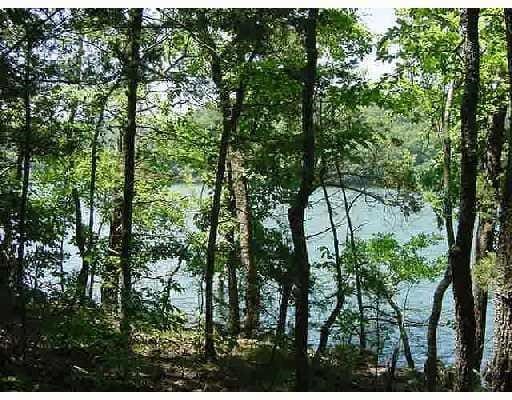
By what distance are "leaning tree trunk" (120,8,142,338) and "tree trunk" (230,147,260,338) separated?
3.49ft

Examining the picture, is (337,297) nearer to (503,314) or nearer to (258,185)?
(258,185)

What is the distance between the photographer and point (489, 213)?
4469 millimetres

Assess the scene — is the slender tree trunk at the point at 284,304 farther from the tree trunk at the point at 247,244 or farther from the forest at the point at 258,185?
the tree trunk at the point at 247,244

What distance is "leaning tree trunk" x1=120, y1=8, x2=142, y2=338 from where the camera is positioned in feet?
13.5

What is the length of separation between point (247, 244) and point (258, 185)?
0.54m

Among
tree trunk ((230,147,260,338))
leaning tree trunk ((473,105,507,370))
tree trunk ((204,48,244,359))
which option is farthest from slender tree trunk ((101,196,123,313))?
leaning tree trunk ((473,105,507,370))

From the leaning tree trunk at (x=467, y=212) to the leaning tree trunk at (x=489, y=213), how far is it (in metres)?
0.70

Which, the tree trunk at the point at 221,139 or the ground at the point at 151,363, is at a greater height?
the tree trunk at the point at 221,139

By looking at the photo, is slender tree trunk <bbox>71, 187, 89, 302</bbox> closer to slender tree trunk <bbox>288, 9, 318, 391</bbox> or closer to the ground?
the ground

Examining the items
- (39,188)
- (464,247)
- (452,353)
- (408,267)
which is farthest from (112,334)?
(452,353)

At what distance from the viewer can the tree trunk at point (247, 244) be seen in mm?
5184

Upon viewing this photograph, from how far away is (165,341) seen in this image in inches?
175

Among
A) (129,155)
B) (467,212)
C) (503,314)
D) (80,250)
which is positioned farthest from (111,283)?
(503,314)

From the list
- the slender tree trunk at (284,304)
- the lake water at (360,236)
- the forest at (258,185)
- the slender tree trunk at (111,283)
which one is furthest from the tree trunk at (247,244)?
the slender tree trunk at (111,283)
